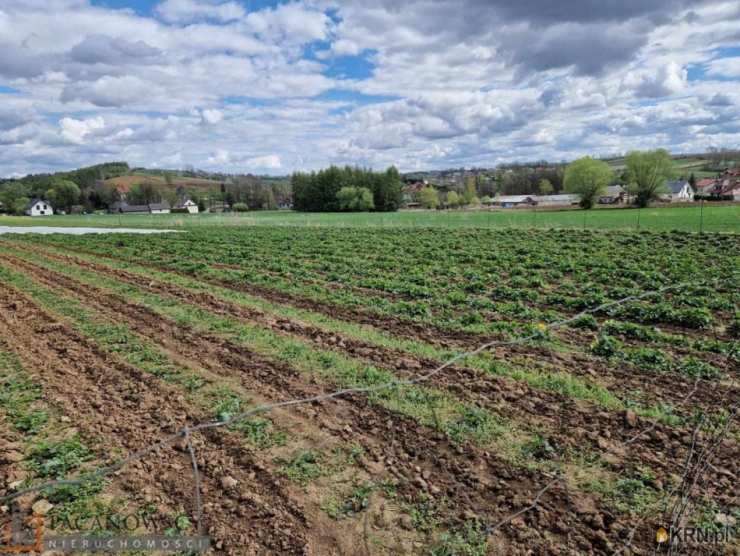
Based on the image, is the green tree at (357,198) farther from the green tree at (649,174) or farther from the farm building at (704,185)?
the farm building at (704,185)

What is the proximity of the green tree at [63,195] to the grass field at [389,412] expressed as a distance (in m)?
137

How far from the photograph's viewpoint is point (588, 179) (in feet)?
266

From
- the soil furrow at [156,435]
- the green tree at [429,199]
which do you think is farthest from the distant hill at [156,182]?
the soil furrow at [156,435]

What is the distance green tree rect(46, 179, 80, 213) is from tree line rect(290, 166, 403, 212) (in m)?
65.3

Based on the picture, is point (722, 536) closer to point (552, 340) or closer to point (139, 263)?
point (552, 340)

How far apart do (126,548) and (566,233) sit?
108ft

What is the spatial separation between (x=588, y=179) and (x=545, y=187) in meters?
58.4

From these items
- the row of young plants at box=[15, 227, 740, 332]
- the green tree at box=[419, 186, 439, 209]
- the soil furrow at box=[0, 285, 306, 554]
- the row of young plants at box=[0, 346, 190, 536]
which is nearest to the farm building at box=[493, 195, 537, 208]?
the green tree at box=[419, 186, 439, 209]

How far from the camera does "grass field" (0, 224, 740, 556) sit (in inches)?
165

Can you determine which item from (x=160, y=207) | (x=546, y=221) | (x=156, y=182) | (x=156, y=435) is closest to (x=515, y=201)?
(x=546, y=221)

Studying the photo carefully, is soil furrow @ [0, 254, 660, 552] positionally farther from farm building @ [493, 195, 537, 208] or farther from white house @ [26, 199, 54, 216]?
white house @ [26, 199, 54, 216]

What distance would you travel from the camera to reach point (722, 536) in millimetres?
3895

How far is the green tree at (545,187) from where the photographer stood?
137 metres

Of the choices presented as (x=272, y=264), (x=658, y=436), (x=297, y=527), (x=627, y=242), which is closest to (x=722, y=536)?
(x=658, y=436)
